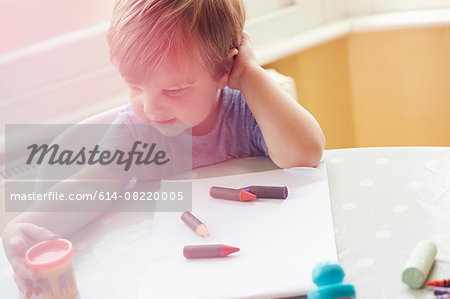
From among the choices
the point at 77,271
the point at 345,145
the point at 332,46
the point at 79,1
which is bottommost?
the point at 345,145

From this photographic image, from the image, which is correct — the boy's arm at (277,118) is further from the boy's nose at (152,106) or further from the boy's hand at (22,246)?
the boy's hand at (22,246)

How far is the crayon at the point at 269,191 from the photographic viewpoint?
761 mm

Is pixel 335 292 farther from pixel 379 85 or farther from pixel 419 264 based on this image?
pixel 379 85

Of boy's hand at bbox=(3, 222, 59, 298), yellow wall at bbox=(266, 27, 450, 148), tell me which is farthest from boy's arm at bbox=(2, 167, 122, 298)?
yellow wall at bbox=(266, 27, 450, 148)

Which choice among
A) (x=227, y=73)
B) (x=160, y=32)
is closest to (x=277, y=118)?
(x=227, y=73)

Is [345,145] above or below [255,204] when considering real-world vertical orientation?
below

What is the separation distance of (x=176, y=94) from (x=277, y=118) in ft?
0.51

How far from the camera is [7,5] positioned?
1196 millimetres

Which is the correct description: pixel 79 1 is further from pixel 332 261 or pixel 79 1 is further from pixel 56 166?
pixel 332 261

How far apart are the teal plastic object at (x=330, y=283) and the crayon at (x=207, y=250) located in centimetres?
12

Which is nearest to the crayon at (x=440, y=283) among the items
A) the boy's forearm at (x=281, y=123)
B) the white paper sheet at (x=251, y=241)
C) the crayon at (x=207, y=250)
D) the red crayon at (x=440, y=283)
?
the red crayon at (x=440, y=283)

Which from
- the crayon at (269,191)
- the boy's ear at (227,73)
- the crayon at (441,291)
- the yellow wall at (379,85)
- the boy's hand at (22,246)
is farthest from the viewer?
the yellow wall at (379,85)

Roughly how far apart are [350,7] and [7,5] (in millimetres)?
915

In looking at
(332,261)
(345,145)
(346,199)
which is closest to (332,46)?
(345,145)
